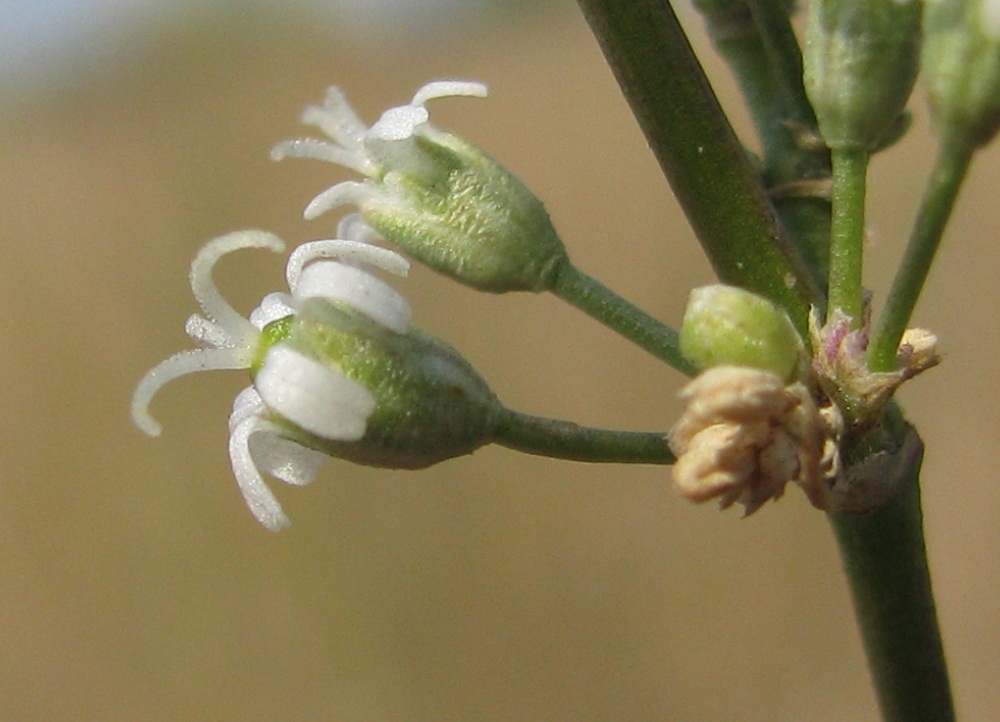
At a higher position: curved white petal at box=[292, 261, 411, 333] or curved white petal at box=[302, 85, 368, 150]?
curved white petal at box=[302, 85, 368, 150]

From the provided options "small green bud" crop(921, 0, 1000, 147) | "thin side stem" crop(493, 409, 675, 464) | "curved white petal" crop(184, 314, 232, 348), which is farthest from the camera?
"curved white petal" crop(184, 314, 232, 348)

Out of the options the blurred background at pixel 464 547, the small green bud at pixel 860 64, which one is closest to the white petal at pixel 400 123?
the small green bud at pixel 860 64

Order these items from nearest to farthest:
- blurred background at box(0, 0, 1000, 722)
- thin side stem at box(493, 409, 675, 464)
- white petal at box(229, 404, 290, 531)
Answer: thin side stem at box(493, 409, 675, 464) < white petal at box(229, 404, 290, 531) < blurred background at box(0, 0, 1000, 722)

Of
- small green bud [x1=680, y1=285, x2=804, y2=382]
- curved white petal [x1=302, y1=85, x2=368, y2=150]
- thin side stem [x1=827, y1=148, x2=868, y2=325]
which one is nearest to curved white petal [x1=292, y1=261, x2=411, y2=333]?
curved white petal [x1=302, y1=85, x2=368, y2=150]

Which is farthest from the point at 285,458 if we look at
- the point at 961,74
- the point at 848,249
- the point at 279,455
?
the point at 961,74

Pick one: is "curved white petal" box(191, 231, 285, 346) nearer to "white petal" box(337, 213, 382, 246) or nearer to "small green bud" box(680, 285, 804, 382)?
"white petal" box(337, 213, 382, 246)

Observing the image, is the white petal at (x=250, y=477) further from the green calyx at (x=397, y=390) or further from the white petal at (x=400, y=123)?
the white petal at (x=400, y=123)

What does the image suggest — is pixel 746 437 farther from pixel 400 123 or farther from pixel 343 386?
pixel 400 123

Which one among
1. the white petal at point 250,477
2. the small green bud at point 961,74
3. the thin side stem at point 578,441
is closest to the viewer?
the small green bud at point 961,74

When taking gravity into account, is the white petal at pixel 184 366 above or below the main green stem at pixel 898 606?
above
